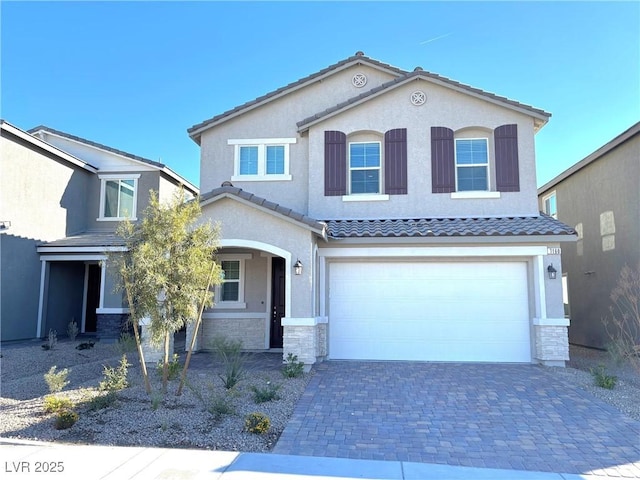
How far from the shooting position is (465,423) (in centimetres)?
681

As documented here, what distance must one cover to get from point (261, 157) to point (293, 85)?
8.47ft

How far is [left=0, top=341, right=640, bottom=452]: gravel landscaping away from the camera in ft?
20.2

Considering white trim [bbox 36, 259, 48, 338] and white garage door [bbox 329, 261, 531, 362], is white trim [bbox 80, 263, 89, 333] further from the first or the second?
white garage door [bbox 329, 261, 531, 362]

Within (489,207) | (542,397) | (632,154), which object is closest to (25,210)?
(489,207)

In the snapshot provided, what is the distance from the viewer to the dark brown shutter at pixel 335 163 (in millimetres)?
13133

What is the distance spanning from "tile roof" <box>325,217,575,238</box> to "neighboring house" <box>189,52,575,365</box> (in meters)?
0.05

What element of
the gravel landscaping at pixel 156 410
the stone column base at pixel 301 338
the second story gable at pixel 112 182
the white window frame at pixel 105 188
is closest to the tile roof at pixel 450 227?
the stone column base at pixel 301 338

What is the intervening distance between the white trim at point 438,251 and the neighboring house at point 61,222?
7304 mm

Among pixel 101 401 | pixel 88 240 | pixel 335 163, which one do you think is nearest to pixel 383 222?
pixel 335 163

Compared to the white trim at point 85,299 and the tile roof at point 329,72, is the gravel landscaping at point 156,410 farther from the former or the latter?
the white trim at point 85,299

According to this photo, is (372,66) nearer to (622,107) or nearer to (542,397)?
(622,107)

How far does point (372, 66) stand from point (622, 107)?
777 centimetres

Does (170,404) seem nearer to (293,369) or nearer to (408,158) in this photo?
(293,369)

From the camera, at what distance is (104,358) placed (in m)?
12.4
